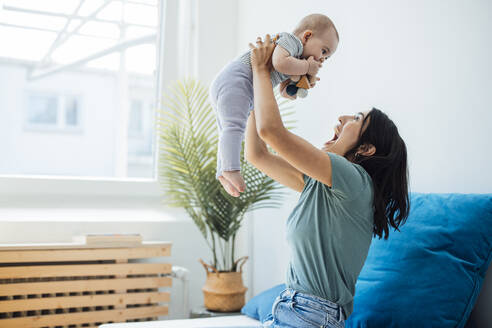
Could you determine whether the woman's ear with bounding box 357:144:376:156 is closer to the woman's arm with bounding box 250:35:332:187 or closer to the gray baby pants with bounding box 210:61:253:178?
the woman's arm with bounding box 250:35:332:187

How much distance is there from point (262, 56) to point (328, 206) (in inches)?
16.7

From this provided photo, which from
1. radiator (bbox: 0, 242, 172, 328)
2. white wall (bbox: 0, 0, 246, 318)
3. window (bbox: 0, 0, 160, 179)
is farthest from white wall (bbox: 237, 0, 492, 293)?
window (bbox: 0, 0, 160, 179)

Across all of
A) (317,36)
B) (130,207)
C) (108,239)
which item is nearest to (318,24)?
(317,36)

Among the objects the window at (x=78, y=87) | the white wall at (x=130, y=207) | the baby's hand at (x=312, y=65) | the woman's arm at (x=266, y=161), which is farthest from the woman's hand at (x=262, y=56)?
the window at (x=78, y=87)

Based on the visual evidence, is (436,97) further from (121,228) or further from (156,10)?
(156,10)

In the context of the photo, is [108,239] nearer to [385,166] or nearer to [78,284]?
[78,284]

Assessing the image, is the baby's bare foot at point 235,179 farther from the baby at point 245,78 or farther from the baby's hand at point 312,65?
the baby's hand at point 312,65

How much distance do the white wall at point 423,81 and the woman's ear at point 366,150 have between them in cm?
42

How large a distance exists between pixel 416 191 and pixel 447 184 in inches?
5.7

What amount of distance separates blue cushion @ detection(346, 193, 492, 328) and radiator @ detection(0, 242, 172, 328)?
133cm

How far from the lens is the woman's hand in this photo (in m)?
1.21

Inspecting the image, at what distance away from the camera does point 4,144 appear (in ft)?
9.61

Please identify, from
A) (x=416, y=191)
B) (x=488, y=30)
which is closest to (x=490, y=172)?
(x=416, y=191)

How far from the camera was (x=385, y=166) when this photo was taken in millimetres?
1236
